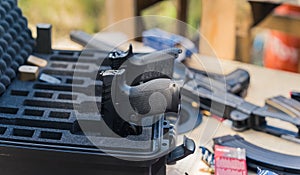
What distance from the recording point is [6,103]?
802 millimetres

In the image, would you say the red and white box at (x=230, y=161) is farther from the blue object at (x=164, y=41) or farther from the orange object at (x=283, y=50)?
the orange object at (x=283, y=50)

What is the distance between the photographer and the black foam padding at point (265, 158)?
83 centimetres

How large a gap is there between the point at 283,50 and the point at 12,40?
3.99 ft

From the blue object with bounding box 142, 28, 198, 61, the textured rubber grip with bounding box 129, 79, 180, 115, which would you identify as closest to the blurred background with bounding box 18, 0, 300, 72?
the blue object with bounding box 142, 28, 198, 61

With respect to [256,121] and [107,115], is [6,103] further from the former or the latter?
[256,121]

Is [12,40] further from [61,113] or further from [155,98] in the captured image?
[155,98]

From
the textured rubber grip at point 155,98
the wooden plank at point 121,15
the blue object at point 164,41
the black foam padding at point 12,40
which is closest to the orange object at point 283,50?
the wooden plank at point 121,15

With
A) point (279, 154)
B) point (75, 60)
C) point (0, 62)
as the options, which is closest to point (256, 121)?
point (279, 154)

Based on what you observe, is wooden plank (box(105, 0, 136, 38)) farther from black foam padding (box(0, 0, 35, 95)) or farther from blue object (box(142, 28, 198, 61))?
black foam padding (box(0, 0, 35, 95))

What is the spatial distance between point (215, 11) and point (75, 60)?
0.73 m

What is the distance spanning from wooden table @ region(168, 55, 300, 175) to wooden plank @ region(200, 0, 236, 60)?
34 centimetres

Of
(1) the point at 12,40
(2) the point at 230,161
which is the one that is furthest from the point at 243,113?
(1) the point at 12,40

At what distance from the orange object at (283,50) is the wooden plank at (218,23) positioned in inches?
12.1

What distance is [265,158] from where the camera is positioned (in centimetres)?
85
